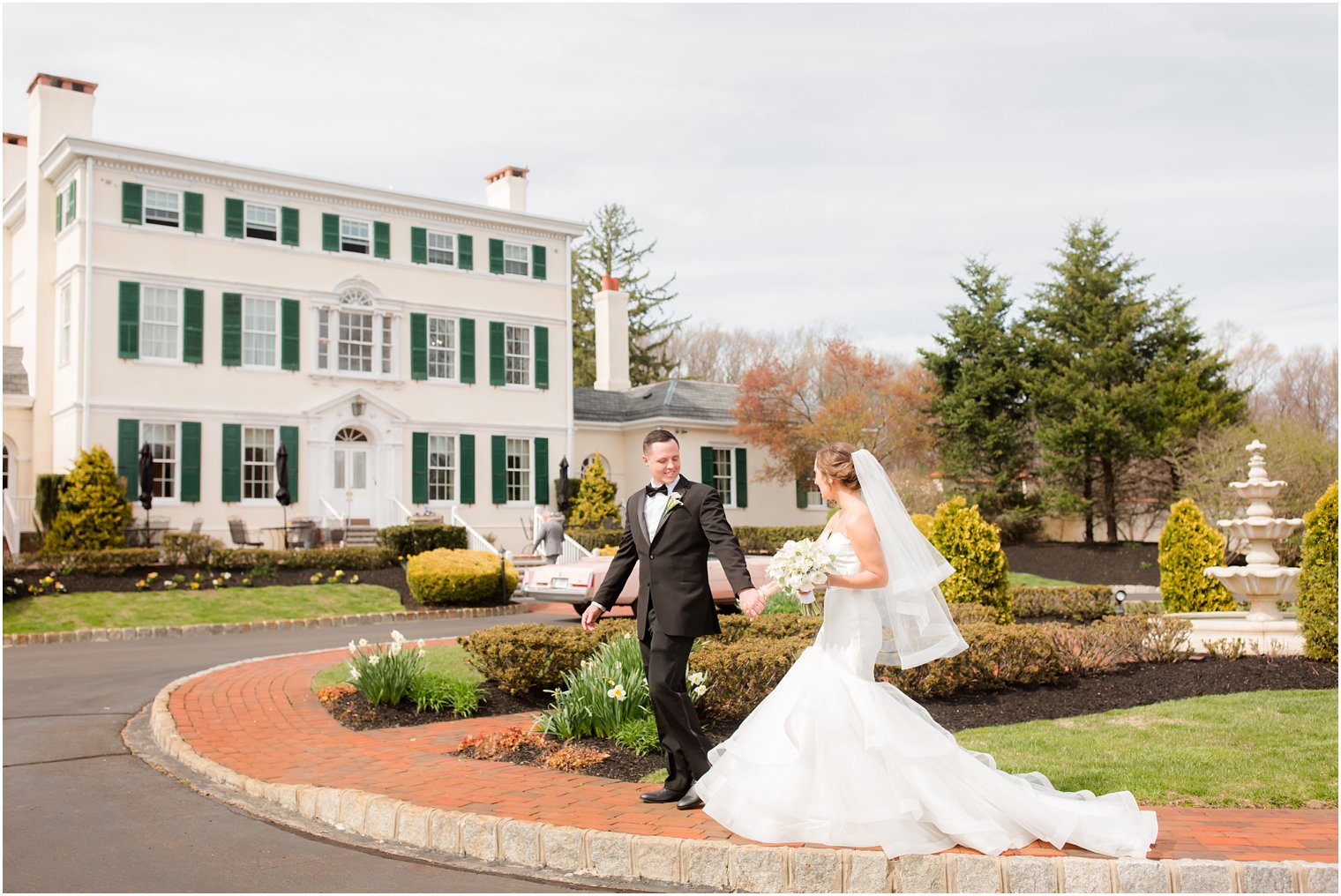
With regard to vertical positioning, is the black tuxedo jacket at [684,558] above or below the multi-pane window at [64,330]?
below

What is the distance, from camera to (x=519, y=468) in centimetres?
3042

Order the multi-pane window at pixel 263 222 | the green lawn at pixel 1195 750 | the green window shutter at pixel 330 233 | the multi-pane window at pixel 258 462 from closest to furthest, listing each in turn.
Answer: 1. the green lawn at pixel 1195 750
2. the multi-pane window at pixel 258 462
3. the multi-pane window at pixel 263 222
4. the green window shutter at pixel 330 233

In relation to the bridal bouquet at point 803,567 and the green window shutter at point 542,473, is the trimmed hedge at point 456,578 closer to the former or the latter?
the green window shutter at point 542,473

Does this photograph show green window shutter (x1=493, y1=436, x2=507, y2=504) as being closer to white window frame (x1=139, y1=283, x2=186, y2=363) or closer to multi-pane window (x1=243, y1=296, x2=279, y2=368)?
multi-pane window (x1=243, y1=296, x2=279, y2=368)

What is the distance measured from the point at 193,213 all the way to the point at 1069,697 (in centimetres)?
2316

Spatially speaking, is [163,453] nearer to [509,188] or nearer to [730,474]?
[509,188]

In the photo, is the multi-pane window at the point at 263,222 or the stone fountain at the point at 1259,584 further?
the multi-pane window at the point at 263,222

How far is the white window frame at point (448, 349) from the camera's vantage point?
29.1m

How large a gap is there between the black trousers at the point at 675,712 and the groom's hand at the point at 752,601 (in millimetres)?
609

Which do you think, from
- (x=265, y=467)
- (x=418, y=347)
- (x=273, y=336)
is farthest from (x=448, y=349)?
(x=265, y=467)

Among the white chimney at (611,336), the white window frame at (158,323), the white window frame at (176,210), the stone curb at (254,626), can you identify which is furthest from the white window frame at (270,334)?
the white chimney at (611,336)

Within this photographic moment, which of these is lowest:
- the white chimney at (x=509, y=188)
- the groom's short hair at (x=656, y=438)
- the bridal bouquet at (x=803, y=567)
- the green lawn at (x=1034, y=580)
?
the green lawn at (x=1034, y=580)

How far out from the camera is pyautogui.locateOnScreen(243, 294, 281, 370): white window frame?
2633 centimetres

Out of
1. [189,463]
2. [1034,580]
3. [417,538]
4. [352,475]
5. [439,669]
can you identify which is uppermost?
[189,463]
